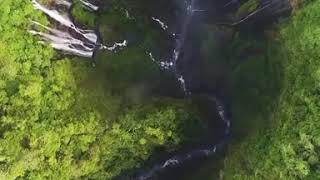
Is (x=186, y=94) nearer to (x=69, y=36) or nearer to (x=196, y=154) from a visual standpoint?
(x=196, y=154)

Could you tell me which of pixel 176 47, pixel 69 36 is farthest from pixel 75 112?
pixel 176 47

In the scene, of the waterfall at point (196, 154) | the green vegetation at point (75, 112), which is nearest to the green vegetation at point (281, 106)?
the waterfall at point (196, 154)

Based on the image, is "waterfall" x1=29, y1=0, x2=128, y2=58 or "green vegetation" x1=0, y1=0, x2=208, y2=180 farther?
"waterfall" x1=29, y1=0, x2=128, y2=58

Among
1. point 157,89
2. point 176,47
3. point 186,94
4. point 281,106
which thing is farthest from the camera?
point 176,47

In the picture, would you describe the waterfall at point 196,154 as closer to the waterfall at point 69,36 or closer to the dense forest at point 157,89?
the dense forest at point 157,89

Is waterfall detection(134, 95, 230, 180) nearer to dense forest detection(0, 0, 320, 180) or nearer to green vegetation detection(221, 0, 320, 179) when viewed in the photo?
dense forest detection(0, 0, 320, 180)

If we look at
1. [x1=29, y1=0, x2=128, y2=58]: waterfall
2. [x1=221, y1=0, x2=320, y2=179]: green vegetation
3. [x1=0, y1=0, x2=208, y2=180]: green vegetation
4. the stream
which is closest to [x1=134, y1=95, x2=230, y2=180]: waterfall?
the stream

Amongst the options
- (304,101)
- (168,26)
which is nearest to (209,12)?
(168,26)
